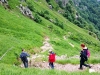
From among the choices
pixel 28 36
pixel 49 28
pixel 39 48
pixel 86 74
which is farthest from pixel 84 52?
pixel 49 28

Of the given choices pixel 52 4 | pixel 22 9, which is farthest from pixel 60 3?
pixel 22 9

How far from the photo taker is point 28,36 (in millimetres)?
63938

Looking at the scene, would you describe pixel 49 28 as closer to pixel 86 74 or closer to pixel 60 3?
pixel 86 74

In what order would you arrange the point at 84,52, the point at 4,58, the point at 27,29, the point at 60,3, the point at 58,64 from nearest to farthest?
the point at 84,52, the point at 58,64, the point at 4,58, the point at 27,29, the point at 60,3

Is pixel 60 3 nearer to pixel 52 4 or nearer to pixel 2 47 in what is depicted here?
pixel 52 4

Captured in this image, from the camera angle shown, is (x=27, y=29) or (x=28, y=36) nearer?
(x=28, y=36)

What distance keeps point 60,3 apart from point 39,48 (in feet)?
394

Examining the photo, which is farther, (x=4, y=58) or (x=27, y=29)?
(x=27, y=29)

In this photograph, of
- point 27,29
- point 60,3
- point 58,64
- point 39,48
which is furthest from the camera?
point 60,3

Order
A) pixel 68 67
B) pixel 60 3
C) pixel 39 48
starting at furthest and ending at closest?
pixel 60 3
pixel 39 48
pixel 68 67

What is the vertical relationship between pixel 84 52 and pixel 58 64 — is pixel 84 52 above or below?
above

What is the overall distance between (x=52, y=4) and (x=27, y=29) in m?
90.9

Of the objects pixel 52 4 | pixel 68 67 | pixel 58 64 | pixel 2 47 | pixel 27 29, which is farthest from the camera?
pixel 52 4

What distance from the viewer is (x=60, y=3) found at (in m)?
175
